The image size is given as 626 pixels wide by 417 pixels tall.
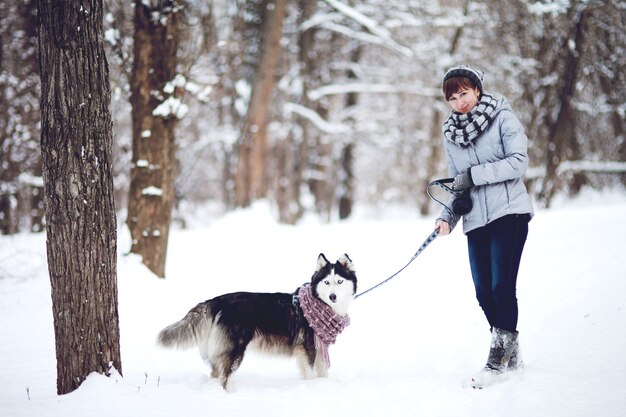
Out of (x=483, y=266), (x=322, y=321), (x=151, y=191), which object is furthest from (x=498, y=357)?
(x=151, y=191)

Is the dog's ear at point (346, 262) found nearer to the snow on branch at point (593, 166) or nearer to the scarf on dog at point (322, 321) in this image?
the scarf on dog at point (322, 321)

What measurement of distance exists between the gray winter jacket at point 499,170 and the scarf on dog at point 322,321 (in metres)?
1.44

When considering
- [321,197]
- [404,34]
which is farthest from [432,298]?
[321,197]

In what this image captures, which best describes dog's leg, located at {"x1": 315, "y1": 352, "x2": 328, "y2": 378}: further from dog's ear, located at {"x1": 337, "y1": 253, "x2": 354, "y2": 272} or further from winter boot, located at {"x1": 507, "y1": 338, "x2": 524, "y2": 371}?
winter boot, located at {"x1": 507, "y1": 338, "x2": 524, "y2": 371}

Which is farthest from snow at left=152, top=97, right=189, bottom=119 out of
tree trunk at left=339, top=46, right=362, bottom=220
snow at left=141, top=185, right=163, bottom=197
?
tree trunk at left=339, top=46, right=362, bottom=220

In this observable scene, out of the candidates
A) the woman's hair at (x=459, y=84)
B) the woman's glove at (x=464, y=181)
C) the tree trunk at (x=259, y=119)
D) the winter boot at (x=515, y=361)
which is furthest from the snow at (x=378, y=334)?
the tree trunk at (x=259, y=119)

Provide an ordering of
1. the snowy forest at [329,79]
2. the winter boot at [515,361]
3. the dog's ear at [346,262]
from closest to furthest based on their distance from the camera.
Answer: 1. the winter boot at [515,361]
2. the dog's ear at [346,262]
3. the snowy forest at [329,79]

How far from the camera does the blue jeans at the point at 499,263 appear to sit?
336cm

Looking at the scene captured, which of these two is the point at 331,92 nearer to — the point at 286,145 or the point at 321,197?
the point at 286,145

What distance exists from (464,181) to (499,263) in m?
0.64

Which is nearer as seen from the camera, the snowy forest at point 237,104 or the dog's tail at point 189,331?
the snowy forest at point 237,104

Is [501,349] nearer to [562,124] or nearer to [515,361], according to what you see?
[515,361]

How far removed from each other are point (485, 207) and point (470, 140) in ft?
1.65

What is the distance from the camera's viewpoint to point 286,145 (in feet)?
61.7
